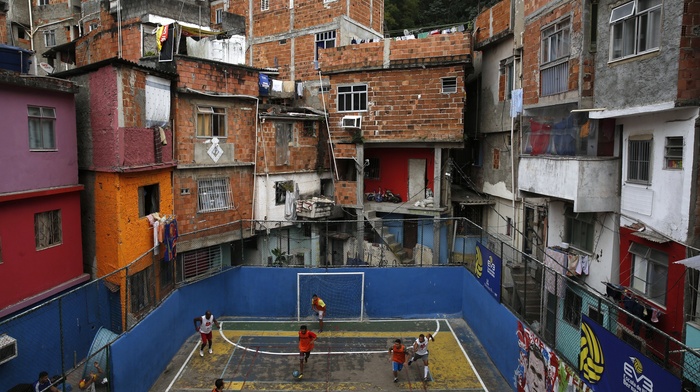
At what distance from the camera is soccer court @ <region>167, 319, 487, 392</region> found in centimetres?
1221

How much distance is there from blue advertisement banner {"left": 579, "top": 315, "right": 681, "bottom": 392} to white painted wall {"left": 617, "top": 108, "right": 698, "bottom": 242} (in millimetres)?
3314

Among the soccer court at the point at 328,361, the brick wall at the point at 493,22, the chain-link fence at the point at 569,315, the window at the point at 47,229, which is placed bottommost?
the soccer court at the point at 328,361

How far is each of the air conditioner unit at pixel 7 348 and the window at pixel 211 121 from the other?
9.36 metres

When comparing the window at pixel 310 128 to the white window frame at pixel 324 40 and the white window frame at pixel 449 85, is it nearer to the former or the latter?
the white window frame at pixel 324 40

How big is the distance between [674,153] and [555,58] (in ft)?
14.4

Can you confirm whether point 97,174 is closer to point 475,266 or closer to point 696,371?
point 475,266

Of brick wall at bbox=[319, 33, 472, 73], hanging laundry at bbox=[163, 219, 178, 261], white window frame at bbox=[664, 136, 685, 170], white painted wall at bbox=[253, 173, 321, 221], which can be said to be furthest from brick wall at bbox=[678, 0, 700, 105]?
white painted wall at bbox=[253, 173, 321, 221]

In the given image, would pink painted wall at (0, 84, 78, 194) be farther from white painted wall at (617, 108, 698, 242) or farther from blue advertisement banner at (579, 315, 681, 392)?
white painted wall at (617, 108, 698, 242)

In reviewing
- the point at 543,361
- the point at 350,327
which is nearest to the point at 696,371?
the point at 543,361

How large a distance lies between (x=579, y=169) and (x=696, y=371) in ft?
20.0

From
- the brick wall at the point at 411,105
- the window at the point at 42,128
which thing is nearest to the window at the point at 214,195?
the window at the point at 42,128

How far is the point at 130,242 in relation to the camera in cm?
1445

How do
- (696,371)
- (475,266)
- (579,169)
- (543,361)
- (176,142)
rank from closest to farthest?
(696,371)
(543,361)
(579,169)
(475,266)
(176,142)

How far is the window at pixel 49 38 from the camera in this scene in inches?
1282
